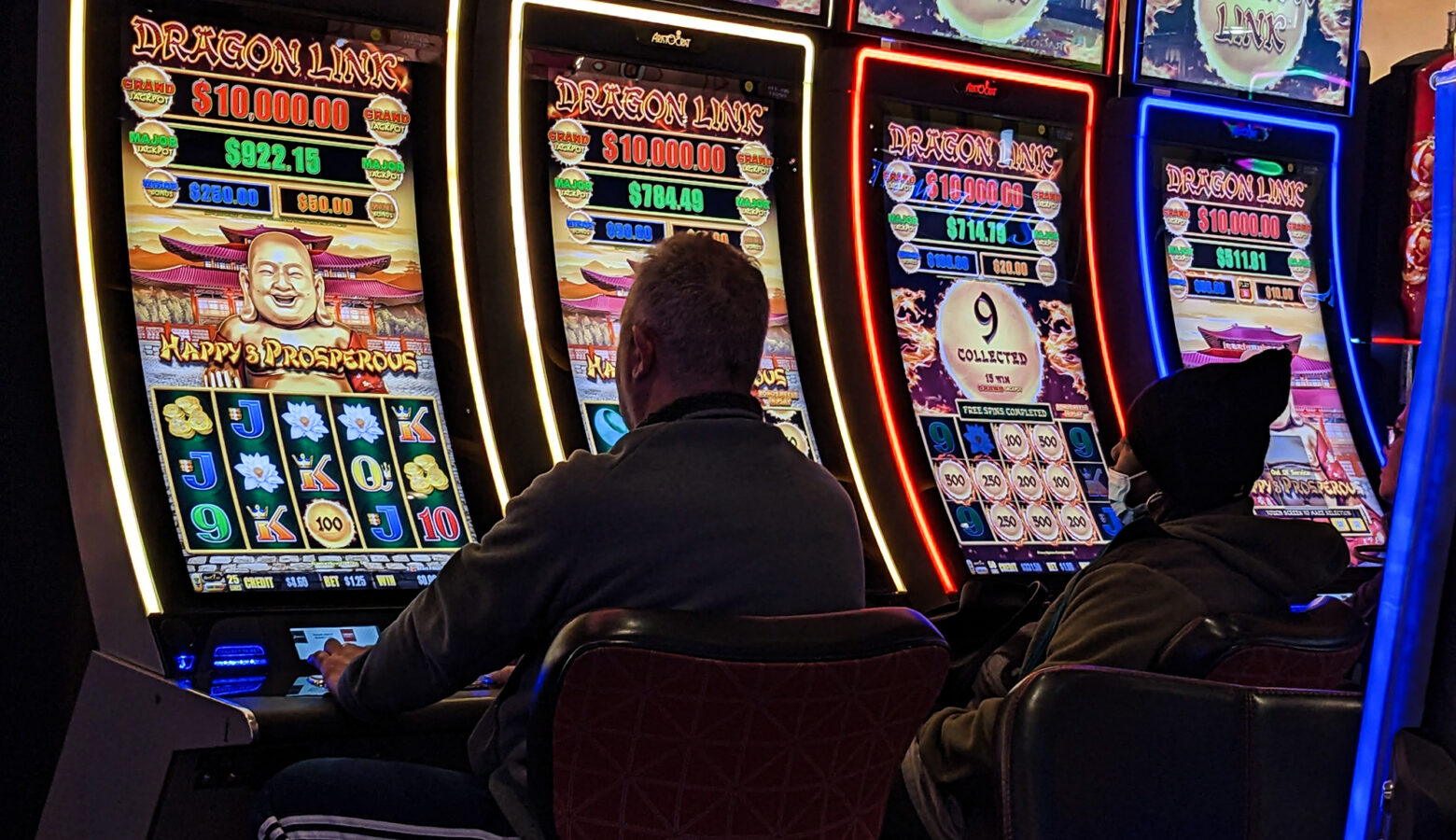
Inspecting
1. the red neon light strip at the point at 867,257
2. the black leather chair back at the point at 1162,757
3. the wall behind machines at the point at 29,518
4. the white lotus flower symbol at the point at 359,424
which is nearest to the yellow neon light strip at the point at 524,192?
the red neon light strip at the point at 867,257

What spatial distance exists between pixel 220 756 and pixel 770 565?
0.96 meters

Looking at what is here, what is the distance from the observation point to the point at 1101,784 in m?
1.59

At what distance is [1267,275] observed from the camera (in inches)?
174

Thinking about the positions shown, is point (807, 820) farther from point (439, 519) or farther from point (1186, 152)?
point (1186, 152)

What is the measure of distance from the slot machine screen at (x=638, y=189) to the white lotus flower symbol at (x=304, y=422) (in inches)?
24.6

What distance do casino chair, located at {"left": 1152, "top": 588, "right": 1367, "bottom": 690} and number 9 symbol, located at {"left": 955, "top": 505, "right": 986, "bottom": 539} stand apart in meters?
1.51

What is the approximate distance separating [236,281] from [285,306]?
4.0 inches

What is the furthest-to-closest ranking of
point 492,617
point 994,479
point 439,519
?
point 994,479, point 439,519, point 492,617

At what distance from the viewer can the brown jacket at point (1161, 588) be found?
224 cm

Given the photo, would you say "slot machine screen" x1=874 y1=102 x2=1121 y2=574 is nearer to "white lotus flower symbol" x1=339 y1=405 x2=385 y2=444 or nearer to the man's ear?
"white lotus flower symbol" x1=339 y1=405 x2=385 y2=444

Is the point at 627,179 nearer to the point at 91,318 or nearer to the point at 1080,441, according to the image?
the point at 91,318

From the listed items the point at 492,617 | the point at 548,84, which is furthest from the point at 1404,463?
the point at 548,84

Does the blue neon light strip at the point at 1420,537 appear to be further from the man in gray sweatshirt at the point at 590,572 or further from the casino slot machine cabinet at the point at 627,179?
the casino slot machine cabinet at the point at 627,179

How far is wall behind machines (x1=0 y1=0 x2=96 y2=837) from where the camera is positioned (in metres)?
2.58
